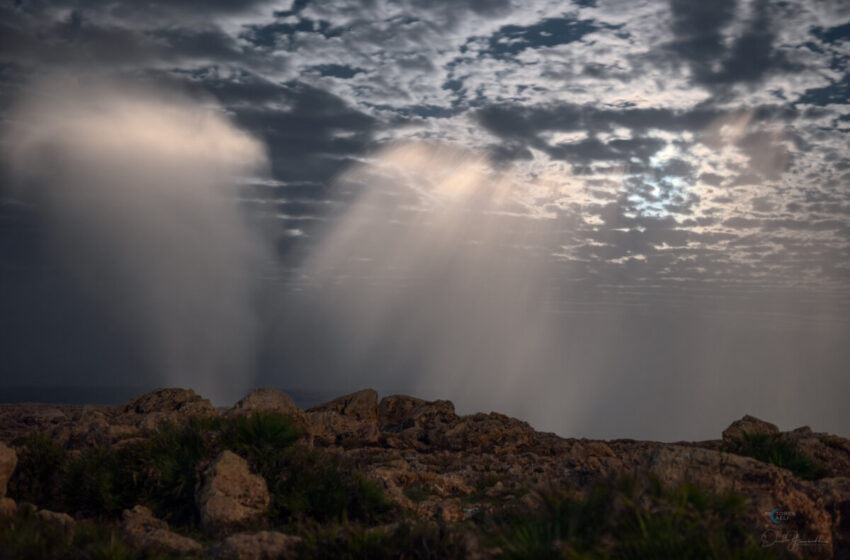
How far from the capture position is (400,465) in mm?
15977

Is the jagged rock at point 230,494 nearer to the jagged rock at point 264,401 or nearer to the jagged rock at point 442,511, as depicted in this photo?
the jagged rock at point 442,511

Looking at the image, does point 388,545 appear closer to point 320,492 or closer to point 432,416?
point 320,492

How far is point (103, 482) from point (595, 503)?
8.42 metres

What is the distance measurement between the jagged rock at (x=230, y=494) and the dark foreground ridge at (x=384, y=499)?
0.07ft

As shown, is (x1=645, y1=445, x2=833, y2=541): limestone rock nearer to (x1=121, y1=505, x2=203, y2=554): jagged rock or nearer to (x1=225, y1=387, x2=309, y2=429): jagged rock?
(x1=121, y1=505, x2=203, y2=554): jagged rock

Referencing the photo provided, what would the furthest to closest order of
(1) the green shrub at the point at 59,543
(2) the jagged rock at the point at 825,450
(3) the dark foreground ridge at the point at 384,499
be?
(2) the jagged rock at the point at 825,450 < (1) the green shrub at the point at 59,543 < (3) the dark foreground ridge at the point at 384,499

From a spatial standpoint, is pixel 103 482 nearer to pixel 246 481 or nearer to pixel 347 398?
pixel 246 481

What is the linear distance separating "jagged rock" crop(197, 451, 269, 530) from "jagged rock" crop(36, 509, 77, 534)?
1.80 metres

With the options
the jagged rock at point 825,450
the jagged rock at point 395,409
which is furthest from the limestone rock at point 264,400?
the jagged rock at point 825,450

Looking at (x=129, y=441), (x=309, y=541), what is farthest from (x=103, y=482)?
(x=309, y=541)

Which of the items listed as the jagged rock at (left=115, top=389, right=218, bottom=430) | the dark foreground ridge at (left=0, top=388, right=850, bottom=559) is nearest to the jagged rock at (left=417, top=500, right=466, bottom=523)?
the dark foreground ridge at (left=0, top=388, right=850, bottom=559)

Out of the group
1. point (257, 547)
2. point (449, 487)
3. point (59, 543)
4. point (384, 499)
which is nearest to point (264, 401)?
point (449, 487)

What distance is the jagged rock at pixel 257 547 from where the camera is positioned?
23.4 ft

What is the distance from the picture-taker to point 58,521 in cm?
850
